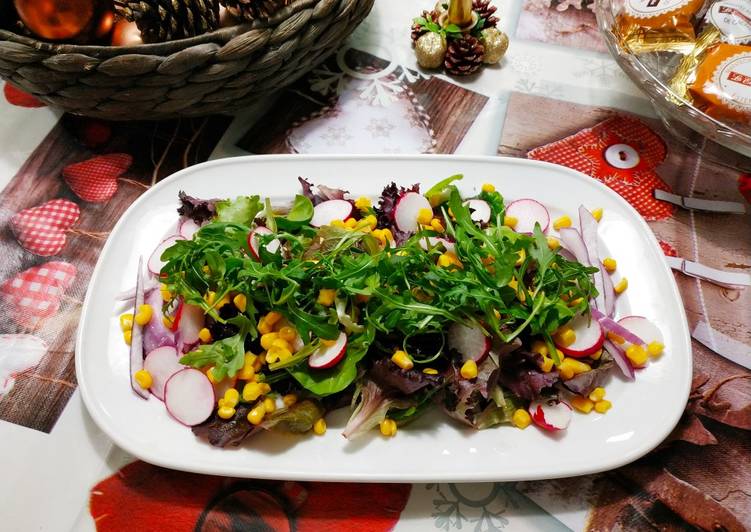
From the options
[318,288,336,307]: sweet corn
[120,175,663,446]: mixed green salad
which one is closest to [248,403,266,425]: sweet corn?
[120,175,663,446]: mixed green salad

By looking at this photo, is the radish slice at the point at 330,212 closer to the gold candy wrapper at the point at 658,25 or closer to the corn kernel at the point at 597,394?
the corn kernel at the point at 597,394

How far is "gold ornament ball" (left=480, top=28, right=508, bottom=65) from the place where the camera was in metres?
1.66

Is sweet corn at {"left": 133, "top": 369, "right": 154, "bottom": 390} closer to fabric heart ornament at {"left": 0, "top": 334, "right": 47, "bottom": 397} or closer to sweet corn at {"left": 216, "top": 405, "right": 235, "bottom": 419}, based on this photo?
sweet corn at {"left": 216, "top": 405, "right": 235, "bottom": 419}

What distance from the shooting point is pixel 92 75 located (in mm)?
1249

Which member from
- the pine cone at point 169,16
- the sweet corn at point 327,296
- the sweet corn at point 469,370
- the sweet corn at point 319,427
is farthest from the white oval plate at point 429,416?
the pine cone at point 169,16

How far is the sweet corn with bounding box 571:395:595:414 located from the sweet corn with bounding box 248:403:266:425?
1.93 feet

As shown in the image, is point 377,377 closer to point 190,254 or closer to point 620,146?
point 190,254

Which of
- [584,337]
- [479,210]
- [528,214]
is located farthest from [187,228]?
[584,337]

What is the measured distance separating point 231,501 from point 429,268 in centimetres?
58

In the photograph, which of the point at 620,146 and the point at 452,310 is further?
the point at 620,146

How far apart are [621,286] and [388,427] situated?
1.90 ft

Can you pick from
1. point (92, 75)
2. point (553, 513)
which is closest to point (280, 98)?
point (92, 75)

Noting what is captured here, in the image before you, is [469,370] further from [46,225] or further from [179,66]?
[46,225]

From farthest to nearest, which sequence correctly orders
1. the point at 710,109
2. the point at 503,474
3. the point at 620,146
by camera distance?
the point at 620,146 < the point at 710,109 < the point at 503,474
